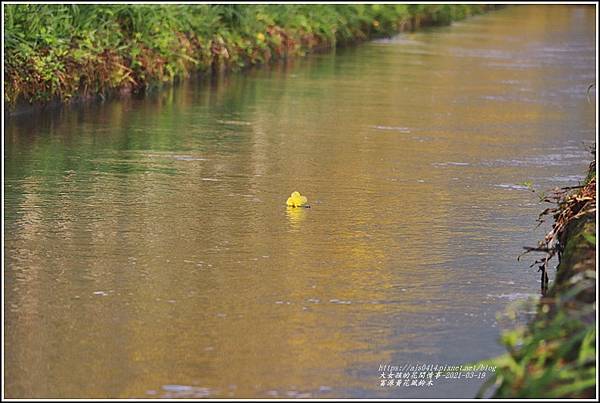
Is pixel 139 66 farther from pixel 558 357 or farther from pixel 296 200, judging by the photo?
pixel 558 357

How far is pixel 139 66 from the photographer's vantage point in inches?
704

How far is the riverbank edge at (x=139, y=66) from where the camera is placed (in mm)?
14961

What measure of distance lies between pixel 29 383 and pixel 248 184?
215 inches

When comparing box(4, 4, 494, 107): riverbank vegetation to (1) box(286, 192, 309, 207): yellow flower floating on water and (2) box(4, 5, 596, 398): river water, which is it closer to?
(2) box(4, 5, 596, 398): river water

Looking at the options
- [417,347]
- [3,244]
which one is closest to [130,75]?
[3,244]

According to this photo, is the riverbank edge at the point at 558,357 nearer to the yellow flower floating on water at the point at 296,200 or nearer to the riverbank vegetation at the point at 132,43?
the yellow flower floating on water at the point at 296,200

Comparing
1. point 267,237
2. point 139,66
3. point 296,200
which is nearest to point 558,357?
point 267,237

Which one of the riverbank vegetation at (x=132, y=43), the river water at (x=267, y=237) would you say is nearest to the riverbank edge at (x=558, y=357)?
the river water at (x=267, y=237)

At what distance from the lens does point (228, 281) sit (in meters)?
7.86

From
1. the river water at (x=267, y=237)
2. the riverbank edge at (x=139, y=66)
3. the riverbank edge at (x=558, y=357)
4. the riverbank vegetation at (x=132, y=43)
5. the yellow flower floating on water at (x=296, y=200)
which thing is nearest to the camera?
the riverbank edge at (x=558, y=357)

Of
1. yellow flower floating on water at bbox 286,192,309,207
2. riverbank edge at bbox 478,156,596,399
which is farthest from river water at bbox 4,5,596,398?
riverbank edge at bbox 478,156,596,399

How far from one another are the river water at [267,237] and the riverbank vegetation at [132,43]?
14.6 inches

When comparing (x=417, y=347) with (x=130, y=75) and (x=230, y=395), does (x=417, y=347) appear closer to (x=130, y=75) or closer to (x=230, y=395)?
(x=230, y=395)

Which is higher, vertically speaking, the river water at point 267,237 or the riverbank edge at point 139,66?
the riverbank edge at point 139,66
